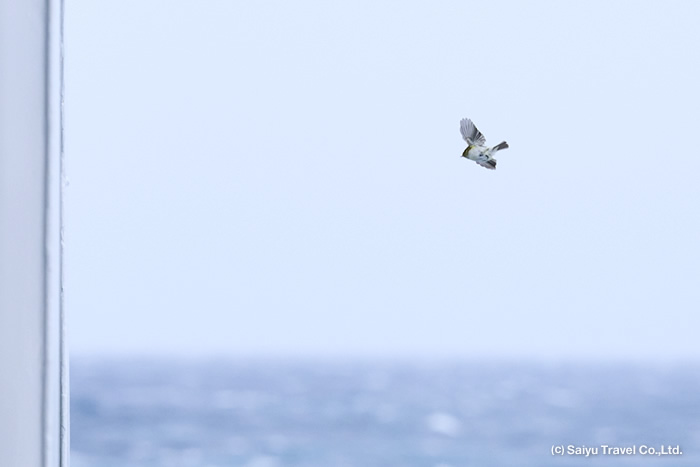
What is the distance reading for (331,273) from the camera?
315 inches

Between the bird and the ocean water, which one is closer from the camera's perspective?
the bird

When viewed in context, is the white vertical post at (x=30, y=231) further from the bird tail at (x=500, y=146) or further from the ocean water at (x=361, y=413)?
the ocean water at (x=361, y=413)

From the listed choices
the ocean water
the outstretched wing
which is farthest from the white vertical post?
the ocean water

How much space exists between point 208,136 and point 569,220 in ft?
11.7

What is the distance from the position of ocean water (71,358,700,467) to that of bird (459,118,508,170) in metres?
6.31

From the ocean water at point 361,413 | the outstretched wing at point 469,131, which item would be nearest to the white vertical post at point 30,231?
the outstretched wing at point 469,131

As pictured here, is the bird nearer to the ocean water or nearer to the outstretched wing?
the outstretched wing

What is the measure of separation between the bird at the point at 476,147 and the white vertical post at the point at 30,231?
429mm

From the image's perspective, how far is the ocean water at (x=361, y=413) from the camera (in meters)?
7.19

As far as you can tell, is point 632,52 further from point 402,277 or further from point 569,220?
point 402,277

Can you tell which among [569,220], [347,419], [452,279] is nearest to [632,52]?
[569,220]

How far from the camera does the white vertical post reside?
591 mm

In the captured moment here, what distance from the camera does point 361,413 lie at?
8.32 meters

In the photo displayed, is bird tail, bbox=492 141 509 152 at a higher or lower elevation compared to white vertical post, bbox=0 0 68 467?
higher
